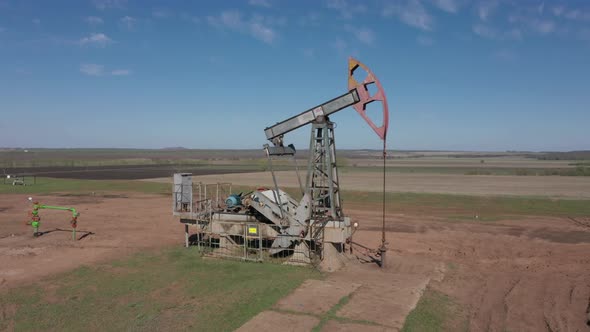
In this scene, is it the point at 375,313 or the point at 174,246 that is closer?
the point at 375,313

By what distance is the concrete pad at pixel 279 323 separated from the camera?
8.73m

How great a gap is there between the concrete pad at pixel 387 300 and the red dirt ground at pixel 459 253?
0.12m

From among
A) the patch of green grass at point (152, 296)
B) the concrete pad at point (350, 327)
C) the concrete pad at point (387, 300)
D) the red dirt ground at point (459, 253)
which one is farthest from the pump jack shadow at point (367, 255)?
the concrete pad at point (350, 327)

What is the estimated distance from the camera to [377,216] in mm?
25641

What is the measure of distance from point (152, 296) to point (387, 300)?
6.16 metres

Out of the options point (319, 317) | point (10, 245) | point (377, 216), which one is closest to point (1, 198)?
point (10, 245)

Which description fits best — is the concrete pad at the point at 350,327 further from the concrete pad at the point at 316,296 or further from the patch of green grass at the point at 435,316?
the concrete pad at the point at 316,296

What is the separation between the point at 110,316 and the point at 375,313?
6190 mm

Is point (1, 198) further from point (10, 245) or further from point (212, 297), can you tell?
point (212, 297)

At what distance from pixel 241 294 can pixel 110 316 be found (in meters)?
3.14

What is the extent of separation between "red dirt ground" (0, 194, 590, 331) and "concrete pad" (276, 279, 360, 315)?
67 centimetres

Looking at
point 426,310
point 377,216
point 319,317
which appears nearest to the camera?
point 319,317

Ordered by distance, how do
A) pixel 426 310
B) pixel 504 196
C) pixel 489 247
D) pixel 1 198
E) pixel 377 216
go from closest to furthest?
pixel 426 310, pixel 489 247, pixel 377 216, pixel 1 198, pixel 504 196

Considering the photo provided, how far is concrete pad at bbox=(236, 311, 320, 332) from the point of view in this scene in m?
8.73
